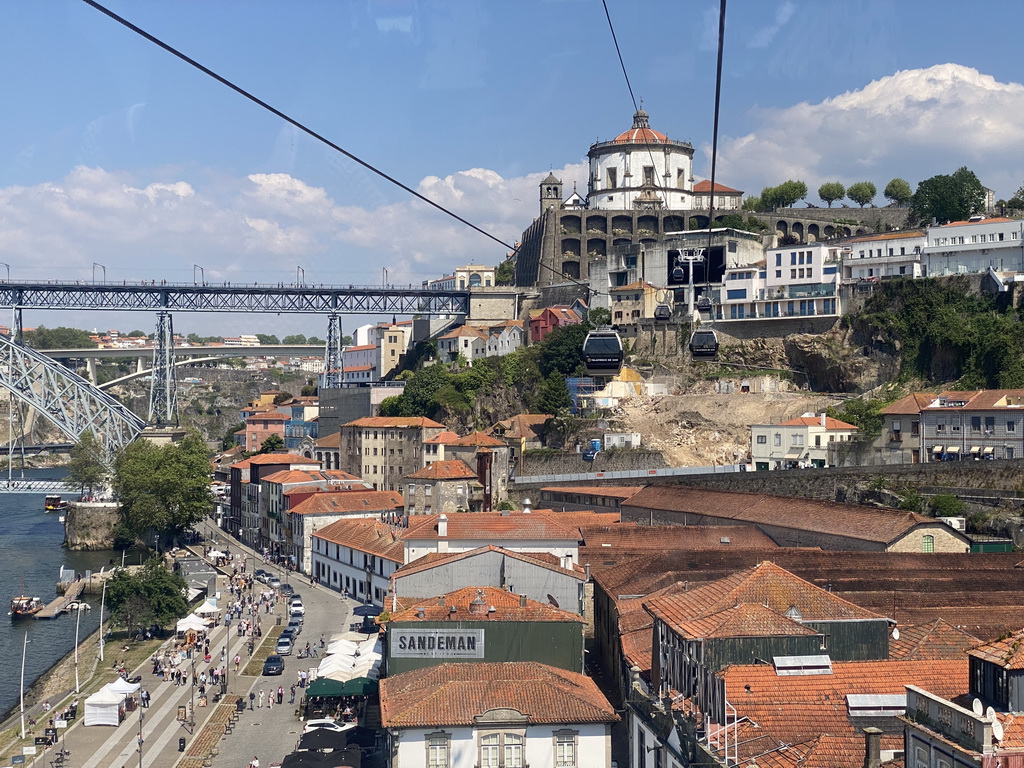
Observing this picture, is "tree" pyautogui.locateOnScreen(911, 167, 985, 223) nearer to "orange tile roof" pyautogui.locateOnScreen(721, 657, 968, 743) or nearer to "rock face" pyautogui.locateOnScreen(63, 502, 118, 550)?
"rock face" pyautogui.locateOnScreen(63, 502, 118, 550)

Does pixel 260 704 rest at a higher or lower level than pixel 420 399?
lower

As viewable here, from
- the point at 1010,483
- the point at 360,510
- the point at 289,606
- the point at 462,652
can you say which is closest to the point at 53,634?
the point at 289,606

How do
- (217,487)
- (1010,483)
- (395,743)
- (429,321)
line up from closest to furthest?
(395,743) → (1010,483) → (217,487) → (429,321)

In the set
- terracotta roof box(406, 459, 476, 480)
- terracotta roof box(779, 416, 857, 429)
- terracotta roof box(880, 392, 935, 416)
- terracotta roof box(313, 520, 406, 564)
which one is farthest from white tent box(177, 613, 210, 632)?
terracotta roof box(880, 392, 935, 416)

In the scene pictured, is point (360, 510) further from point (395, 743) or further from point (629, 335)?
point (395, 743)

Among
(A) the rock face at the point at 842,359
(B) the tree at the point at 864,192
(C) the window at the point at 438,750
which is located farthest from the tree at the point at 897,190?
(C) the window at the point at 438,750

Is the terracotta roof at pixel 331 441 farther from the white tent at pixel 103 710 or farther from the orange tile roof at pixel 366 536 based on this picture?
the white tent at pixel 103 710
